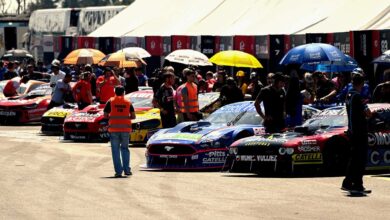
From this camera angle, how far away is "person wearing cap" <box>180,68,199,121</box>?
21125 mm

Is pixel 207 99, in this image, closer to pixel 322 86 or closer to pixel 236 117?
pixel 322 86

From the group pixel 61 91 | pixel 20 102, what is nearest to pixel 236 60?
pixel 61 91

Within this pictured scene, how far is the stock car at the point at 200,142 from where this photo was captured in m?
18.0

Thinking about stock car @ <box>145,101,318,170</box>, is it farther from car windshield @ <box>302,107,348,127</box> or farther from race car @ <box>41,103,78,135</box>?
race car @ <box>41,103,78,135</box>

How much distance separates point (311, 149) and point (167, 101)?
5.77 meters

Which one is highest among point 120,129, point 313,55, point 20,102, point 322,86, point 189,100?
point 313,55

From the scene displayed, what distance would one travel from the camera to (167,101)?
21.8m

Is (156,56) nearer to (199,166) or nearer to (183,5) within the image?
(183,5)

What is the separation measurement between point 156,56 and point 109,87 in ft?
41.0

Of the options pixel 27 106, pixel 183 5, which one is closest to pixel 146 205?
pixel 27 106

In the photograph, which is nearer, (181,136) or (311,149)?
(311,149)

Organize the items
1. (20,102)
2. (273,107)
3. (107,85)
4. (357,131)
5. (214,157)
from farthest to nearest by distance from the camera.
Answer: (20,102) → (107,85) → (273,107) → (214,157) → (357,131)

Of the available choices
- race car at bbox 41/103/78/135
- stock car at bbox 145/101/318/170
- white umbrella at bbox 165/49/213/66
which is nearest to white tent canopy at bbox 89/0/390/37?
white umbrella at bbox 165/49/213/66

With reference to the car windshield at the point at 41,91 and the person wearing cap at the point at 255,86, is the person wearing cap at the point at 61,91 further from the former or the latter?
the person wearing cap at the point at 255,86
